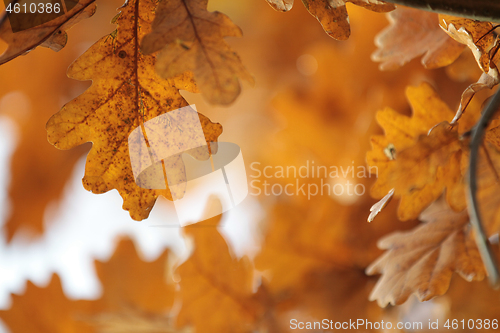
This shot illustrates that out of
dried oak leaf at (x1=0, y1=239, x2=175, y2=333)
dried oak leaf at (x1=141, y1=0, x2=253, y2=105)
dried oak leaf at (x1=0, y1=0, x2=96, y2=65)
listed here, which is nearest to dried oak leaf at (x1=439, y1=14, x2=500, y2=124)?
dried oak leaf at (x1=141, y1=0, x2=253, y2=105)

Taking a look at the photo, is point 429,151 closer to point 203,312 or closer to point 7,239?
point 203,312

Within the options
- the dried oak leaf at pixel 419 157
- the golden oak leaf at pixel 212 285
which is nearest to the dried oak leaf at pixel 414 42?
the dried oak leaf at pixel 419 157

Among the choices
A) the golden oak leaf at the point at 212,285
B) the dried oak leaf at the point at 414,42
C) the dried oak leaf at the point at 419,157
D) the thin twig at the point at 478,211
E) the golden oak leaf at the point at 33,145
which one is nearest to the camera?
the thin twig at the point at 478,211

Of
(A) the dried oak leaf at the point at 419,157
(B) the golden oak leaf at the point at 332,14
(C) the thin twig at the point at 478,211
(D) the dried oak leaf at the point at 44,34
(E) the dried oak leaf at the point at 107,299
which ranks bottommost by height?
(E) the dried oak leaf at the point at 107,299

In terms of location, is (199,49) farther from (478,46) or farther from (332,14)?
(478,46)

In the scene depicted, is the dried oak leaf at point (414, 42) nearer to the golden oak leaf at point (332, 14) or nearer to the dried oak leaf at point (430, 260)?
the golden oak leaf at point (332, 14)

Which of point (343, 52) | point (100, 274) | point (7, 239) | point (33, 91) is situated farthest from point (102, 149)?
point (7, 239)

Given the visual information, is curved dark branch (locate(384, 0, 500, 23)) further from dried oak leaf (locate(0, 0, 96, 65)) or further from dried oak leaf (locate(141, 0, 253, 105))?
dried oak leaf (locate(0, 0, 96, 65))
